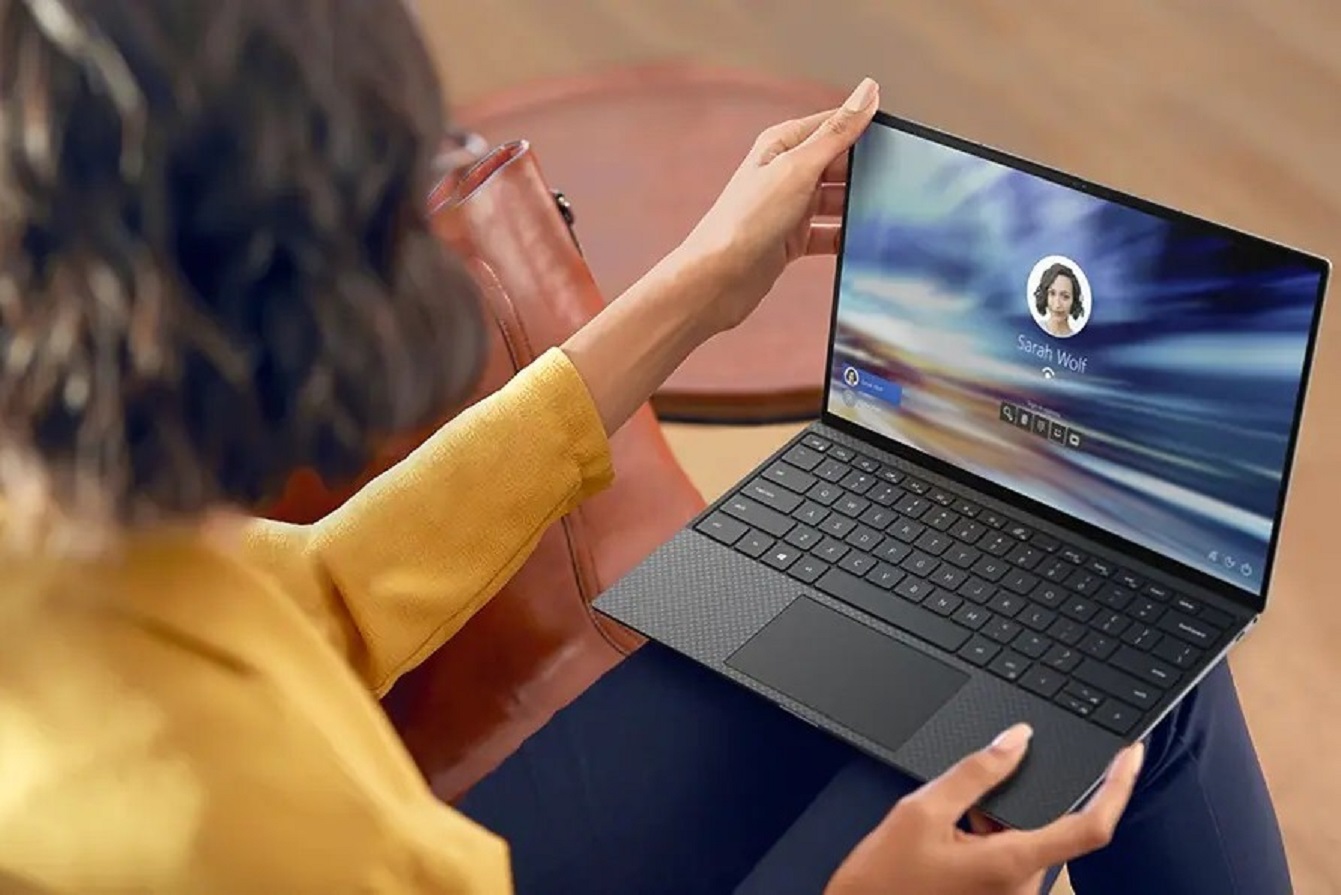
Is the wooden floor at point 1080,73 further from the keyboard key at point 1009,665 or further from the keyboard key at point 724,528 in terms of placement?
the keyboard key at point 1009,665

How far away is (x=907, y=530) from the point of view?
1029 mm

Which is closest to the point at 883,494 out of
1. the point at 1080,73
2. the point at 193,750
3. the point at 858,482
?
the point at 858,482

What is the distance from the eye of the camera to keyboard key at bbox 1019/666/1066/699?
3.04 feet

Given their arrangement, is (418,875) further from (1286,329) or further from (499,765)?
(1286,329)

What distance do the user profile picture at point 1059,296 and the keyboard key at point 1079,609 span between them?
155 mm

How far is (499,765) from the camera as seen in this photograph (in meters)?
1.03

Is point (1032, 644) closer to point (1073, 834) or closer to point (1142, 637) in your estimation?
point (1142, 637)

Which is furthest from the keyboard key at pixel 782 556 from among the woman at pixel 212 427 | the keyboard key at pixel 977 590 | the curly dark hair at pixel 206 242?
the curly dark hair at pixel 206 242

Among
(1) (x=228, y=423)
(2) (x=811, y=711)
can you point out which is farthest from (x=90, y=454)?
(2) (x=811, y=711)

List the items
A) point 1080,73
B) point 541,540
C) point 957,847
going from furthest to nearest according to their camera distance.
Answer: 1. point 1080,73
2. point 541,540
3. point 957,847

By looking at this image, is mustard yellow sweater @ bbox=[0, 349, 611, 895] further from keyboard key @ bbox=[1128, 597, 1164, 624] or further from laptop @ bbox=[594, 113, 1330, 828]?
keyboard key @ bbox=[1128, 597, 1164, 624]

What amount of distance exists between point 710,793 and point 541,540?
0.24 metres

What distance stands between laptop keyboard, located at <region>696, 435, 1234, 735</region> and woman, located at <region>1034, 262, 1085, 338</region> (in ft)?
0.42

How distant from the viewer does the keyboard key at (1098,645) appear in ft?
3.06
